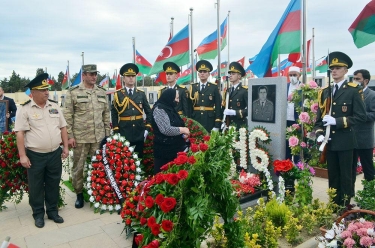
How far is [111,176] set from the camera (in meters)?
4.42

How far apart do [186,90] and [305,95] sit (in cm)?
262

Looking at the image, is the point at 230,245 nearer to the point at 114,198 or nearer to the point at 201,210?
the point at 201,210

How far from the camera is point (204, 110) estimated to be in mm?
6375

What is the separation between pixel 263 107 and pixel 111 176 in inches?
97.2

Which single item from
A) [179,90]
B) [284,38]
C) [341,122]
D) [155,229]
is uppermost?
[284,38]

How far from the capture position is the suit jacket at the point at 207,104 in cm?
624

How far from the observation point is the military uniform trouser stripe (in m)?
4.68

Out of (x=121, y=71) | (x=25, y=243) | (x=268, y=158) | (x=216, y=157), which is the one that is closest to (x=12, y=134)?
(x=25, y=243)

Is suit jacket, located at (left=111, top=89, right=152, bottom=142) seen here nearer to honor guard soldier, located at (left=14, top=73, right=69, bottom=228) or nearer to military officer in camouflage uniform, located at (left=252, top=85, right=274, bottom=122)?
honor guard soldier, located at (left=14, top=73, right=69, bottom=228)

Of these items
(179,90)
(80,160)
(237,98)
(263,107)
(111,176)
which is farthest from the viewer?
(179,90)

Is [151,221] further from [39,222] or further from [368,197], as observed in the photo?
[368,197]

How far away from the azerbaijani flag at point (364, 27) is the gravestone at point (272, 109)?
106cm

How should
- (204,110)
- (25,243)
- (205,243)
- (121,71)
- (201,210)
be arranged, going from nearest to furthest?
(201,210)
(205,243)
(25,243)
(121,71)
(204,110)

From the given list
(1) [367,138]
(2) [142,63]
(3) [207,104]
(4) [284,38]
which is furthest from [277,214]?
(2) [142,63]
